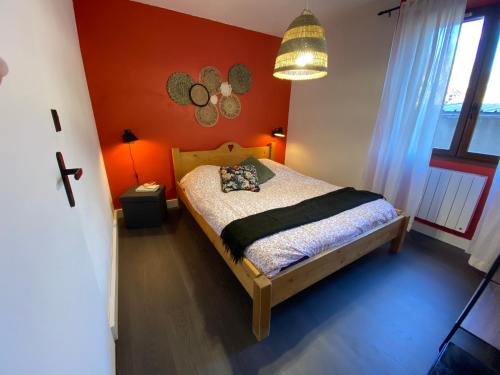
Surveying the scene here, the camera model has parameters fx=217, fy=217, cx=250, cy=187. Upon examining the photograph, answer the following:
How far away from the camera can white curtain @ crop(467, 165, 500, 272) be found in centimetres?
192

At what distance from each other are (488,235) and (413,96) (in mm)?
1505

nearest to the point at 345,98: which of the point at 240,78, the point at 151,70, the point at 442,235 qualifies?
the point at 240,78

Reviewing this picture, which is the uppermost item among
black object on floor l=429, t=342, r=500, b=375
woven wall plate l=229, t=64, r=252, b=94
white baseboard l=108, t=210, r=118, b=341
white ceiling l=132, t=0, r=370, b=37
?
white ceiling l=132, t=0, r=370, b=37

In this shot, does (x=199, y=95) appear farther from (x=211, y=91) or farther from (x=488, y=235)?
(x=488, y=235)

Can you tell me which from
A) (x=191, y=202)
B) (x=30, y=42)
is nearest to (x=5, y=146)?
(x=30, y=42)

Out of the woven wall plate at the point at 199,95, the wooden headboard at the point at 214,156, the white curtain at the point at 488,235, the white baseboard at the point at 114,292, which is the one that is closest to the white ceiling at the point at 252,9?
the woven wall plate at the point at 199,95

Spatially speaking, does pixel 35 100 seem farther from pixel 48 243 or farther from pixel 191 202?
pixel 191 202

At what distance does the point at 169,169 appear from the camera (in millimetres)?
3109

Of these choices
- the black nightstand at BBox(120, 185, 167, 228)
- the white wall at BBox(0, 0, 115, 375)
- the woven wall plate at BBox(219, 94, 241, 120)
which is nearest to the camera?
the white wall at BBox(0, 0, 115, 375)

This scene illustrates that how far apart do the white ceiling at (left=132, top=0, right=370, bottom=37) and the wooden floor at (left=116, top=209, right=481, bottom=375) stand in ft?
8.98

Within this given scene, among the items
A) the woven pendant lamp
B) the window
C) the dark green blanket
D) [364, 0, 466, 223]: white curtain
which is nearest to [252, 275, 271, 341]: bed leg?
the dark green blanket

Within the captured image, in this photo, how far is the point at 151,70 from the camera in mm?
2658

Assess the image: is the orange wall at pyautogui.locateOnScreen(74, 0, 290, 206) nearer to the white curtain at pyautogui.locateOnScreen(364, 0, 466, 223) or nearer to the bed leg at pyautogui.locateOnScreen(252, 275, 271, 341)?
the white curtain at pyautogui.locateOnScreen(364, 0, 466, 223)

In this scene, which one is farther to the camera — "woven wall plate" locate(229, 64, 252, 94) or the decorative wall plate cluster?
"woven wall plate" locate(229, 64, 252, 94)
